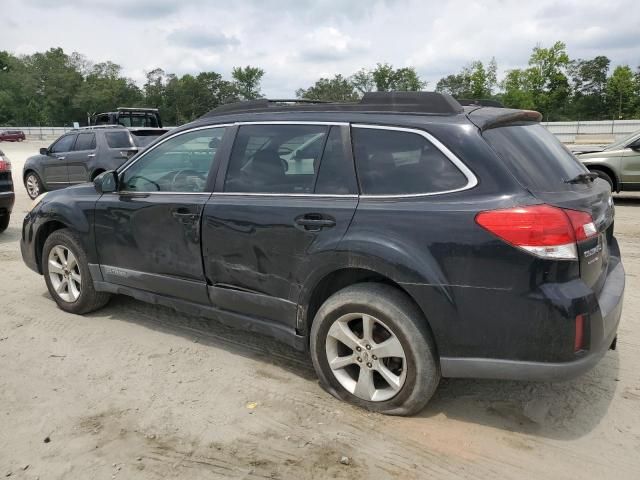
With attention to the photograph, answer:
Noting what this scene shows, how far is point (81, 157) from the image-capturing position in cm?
1222

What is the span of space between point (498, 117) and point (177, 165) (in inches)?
93.6

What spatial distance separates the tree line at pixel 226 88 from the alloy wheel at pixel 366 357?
5410cm

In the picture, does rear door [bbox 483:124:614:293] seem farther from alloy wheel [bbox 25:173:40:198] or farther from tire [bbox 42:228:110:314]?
alloy wheel [bbox 25:173:40:198]

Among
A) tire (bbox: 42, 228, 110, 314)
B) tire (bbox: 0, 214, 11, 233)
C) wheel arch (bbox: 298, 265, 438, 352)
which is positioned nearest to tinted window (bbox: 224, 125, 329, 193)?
wheel arch (bbox: 298, 265, 438, 352)

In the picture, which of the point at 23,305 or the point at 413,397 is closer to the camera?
the point at 413,397

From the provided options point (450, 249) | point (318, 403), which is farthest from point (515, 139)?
point (318, 403)

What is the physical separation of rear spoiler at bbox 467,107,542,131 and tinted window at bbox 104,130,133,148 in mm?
10127

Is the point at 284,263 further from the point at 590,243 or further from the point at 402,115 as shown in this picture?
the point at 590,243

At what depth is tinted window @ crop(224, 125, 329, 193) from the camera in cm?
354

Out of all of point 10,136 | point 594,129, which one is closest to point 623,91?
point 594,129

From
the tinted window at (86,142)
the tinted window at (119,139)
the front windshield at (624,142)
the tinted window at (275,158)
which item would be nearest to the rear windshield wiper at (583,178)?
the tinted window at (275,158)

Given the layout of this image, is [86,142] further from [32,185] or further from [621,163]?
[621,163]

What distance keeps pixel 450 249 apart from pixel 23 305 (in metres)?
4.31

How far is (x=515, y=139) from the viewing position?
3.18 meters
